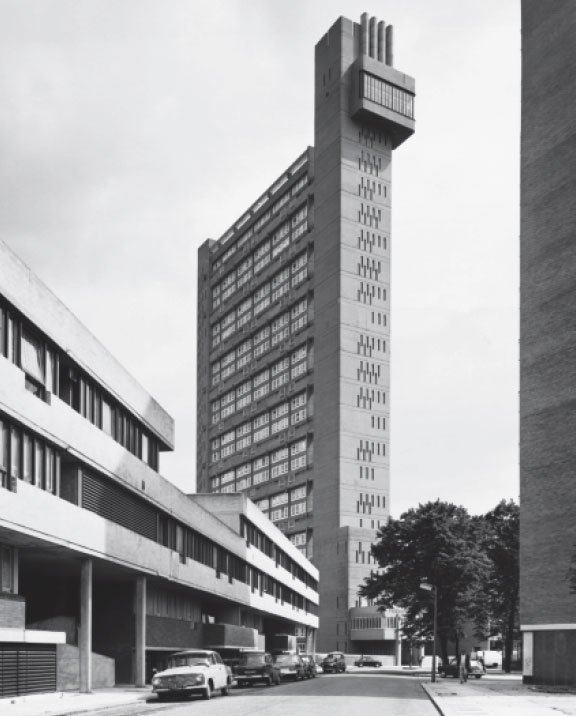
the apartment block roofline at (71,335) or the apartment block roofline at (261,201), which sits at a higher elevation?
the apartment block roofline at (261,201)

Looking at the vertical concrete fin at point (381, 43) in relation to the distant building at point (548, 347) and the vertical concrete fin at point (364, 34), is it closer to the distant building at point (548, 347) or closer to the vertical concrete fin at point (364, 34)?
the vertical concrete fin at point (364, 34)

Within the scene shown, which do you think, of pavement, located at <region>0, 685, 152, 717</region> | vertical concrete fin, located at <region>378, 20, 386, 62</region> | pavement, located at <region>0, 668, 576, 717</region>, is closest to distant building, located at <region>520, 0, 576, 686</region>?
pavement, located at <region>0, 668, 576, 717</region>

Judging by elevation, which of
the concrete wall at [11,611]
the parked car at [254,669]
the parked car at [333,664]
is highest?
the concrete wall at [11,611]

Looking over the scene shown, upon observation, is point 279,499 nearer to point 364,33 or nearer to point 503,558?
point 364,33

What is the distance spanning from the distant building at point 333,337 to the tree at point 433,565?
5597 cm

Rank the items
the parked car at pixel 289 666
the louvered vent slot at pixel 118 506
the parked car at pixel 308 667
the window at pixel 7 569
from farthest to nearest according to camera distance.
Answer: the parked car at pixel 308 667 < the parked car at pixel 289 666 < the louvered vent slot at pixel 118 506 < the window at pixel 7 569

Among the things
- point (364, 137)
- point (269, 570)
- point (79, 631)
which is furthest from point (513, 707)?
point (364, 137)

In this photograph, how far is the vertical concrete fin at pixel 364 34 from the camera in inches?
5871

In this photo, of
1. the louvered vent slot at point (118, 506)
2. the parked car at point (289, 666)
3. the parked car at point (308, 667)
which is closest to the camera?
the louvered vent slot at point (118, 506)

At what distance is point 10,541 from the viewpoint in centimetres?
3184

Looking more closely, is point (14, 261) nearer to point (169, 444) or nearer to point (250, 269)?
point (169, 444)

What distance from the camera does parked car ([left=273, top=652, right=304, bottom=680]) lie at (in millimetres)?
51312

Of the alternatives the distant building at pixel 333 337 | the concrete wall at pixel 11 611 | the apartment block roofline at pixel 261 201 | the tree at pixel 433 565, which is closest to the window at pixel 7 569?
the concrete wall at pixel 11 611

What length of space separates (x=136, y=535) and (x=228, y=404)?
135750 millimetres
